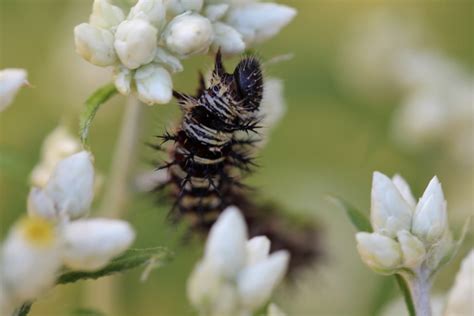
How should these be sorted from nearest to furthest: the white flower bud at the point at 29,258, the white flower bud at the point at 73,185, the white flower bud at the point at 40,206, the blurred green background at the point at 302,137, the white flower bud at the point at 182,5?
the white flower bud at the point at 29,258
the white flower bud at the point at 40,206
the white flower bud at the point at 73,185
the white flower bud at the point at 182,5
the blurred green background at the point at 302,137

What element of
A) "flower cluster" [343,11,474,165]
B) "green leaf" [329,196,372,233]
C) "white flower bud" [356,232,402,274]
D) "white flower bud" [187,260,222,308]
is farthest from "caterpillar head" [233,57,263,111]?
"flower cluster" [343,11,474,165]

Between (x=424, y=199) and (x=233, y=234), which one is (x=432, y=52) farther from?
(x=233, y=234)

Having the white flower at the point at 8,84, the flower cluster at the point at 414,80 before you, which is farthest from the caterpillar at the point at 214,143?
the flower cluster at the point at 414,80

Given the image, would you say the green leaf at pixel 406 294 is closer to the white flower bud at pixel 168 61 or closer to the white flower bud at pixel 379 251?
the white flower bud at pixel 379 251

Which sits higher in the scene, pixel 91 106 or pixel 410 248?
pixel 91 106

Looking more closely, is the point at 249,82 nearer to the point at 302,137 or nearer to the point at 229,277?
the point at 229,277

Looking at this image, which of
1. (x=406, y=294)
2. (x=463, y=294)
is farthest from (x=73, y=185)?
(x=463, y=294)

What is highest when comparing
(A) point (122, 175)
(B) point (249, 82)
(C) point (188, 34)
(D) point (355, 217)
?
(C) point (188, 34)
